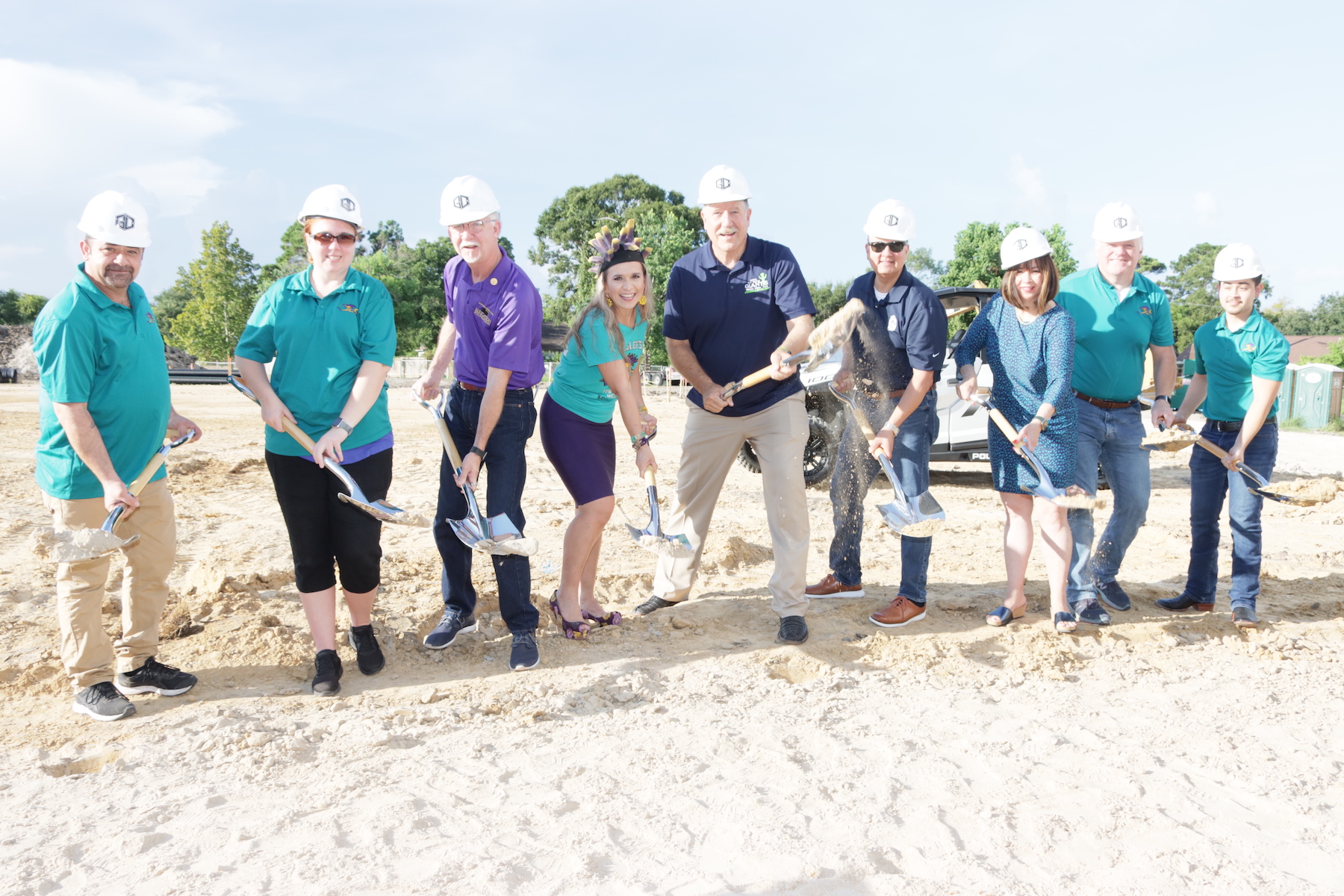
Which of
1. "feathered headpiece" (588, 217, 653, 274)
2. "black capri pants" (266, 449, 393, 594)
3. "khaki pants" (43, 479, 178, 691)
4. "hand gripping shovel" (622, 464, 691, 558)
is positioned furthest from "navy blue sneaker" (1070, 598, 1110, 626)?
"khaki pants" (43, 479, 178, 691)

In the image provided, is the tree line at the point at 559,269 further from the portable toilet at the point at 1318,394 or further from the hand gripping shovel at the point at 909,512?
the hand gripping shovel at the point at 909,512

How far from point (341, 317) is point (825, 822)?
8.32 ft

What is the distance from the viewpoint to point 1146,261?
54.2 metres

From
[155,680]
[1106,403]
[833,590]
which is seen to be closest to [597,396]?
[833,590]

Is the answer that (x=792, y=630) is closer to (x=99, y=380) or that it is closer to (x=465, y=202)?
(x=465, y=202)

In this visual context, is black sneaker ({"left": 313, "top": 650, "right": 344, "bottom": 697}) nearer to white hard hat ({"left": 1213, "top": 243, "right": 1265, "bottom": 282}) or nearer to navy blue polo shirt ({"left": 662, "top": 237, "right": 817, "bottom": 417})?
navy blue polo shirt ({"left": 662, "top": 237, "right": 817, "bottom": 417})

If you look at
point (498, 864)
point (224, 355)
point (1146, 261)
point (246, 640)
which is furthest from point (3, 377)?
→ point (1146, 261)

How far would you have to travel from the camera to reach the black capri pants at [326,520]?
138 inches

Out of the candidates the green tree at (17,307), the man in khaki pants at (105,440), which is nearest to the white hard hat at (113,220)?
the man in khaki pants at (105,440)

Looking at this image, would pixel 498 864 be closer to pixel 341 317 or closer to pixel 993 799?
pixel 993 799

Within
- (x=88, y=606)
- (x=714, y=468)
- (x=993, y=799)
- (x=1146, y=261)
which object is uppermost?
(x=1146, y=261)

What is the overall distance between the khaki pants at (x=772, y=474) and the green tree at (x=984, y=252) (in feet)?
77.0

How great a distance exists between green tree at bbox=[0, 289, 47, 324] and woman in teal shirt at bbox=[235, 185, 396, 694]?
7606cm

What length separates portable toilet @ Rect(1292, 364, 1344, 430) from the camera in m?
18.5
